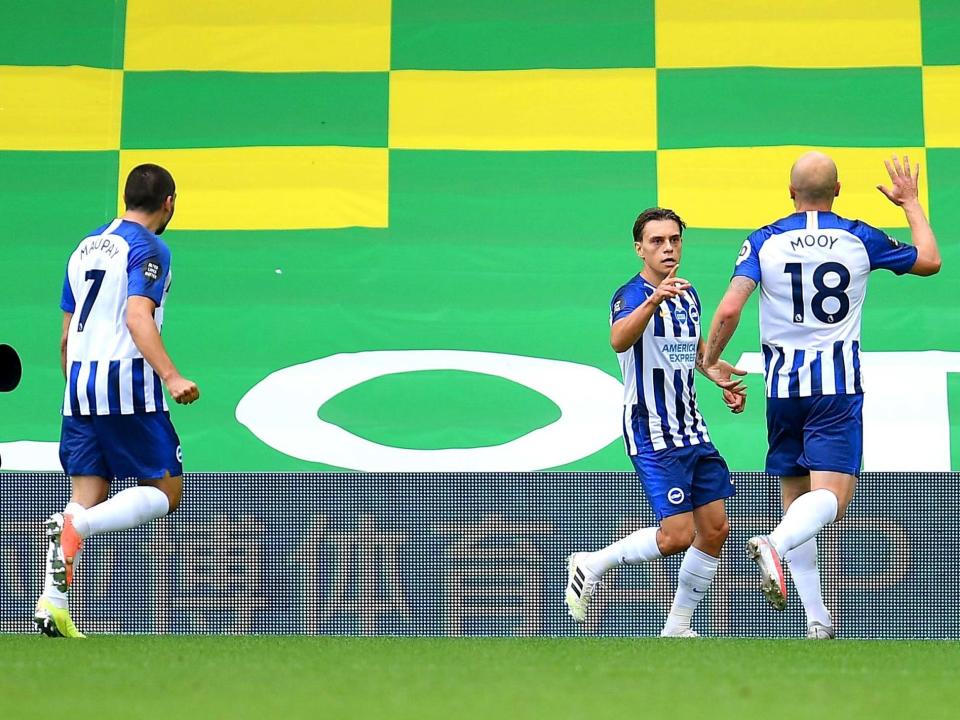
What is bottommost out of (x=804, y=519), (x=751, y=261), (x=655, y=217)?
(x=804, y=519)

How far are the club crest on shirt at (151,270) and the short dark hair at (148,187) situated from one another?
0.23 meters

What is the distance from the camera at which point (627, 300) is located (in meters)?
4.54

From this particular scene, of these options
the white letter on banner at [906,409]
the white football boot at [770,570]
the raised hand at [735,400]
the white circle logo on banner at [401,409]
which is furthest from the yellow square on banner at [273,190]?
the white football boot at [770,570]

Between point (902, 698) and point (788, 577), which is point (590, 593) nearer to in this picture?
point (788, 577)

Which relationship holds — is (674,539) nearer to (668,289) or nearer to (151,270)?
(668,289)

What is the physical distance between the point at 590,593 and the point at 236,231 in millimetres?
2560

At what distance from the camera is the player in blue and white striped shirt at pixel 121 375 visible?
435 cm

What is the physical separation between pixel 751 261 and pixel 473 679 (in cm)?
191

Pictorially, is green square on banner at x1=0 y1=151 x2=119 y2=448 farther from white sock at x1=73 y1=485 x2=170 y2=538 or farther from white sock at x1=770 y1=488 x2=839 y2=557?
white sock at x1=770 y1=488 x2=839 y2=557

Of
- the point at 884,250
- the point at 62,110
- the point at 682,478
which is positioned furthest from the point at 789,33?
the point at 62,110

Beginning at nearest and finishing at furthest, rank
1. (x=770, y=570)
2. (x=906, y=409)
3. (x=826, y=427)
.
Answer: (x=770, y=570)
(x=826, y=427)
(x=906, y=409)

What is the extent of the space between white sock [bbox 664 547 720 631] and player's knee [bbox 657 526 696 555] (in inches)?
6.7

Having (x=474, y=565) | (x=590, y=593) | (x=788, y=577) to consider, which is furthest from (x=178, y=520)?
(x=788, y=577)

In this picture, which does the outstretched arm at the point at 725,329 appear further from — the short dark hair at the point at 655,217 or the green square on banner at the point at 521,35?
the green square on banner at the point at 521,35
